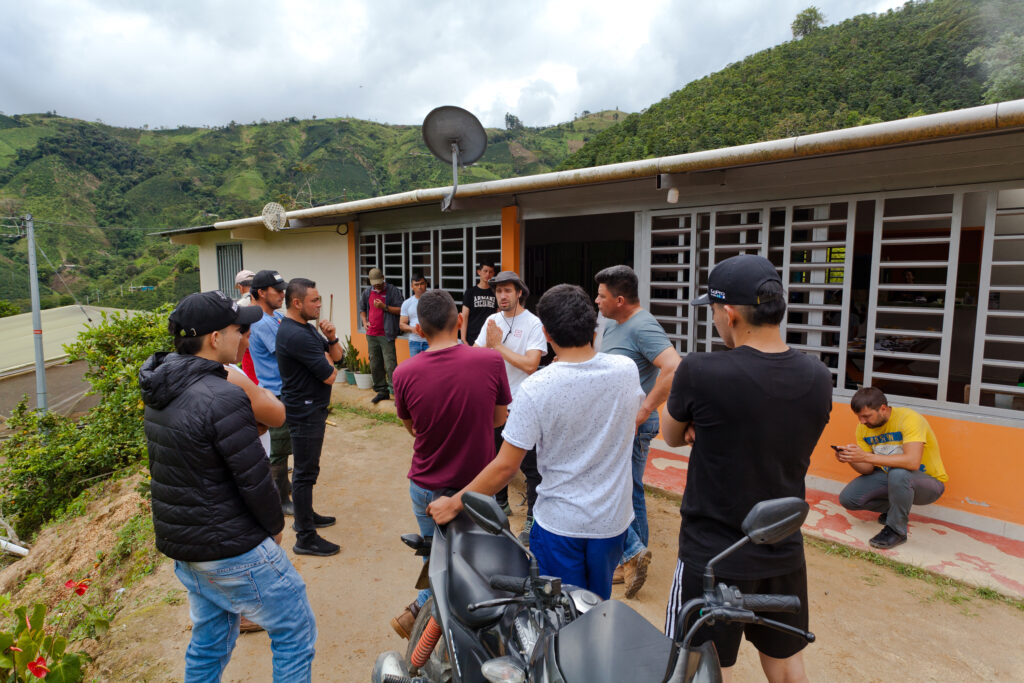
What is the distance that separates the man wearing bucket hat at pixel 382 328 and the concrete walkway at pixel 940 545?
18.5ft

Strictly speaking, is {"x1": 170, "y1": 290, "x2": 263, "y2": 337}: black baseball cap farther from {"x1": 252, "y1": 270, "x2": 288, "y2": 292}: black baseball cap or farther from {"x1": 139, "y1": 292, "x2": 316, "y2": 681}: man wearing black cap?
{"x1": 252, "y1": 270, "x2": 288, "y2": 292}: black baseball cap

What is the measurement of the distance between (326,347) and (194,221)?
1659 inches

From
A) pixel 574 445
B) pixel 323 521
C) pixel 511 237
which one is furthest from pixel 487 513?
pixel 511 237

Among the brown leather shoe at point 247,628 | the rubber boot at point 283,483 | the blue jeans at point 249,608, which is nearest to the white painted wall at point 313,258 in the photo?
the rubber boot at point 283,483

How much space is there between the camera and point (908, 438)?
4055 millimetres

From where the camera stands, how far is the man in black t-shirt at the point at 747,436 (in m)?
1.78

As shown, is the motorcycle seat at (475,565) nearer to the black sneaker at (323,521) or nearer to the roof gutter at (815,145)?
the black sneaker at (323,521)

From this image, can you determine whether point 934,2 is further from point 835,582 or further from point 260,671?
point 260,671

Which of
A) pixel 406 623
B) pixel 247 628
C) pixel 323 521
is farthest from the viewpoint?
pixel 323 521

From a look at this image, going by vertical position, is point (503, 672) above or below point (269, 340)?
below

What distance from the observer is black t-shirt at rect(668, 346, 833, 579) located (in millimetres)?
1776

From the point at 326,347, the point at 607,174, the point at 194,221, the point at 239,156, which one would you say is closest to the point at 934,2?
the point at 607,174

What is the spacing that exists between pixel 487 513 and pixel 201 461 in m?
1.08

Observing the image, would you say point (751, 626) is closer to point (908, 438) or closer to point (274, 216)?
point (908, 438)
